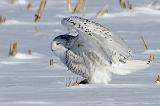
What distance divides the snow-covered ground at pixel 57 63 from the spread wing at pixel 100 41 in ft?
0.60

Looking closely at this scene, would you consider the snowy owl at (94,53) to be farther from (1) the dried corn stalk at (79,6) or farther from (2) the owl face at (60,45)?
(1) the dried corn stalk at (79,6)

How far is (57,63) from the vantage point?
17.9 ft

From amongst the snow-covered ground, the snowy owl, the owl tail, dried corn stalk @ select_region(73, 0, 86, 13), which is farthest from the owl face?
dried corn stalk @ select_region(73, 0, 86, 13)

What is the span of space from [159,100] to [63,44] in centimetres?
101

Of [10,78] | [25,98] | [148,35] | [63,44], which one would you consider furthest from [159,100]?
[148,35]

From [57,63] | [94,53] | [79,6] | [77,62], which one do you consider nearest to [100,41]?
[94,53]

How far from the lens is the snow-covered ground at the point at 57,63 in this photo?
370 cm

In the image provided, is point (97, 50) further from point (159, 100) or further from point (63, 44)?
point (159, 100)

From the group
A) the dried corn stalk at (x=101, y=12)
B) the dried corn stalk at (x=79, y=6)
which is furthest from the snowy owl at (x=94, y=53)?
the dried corn stalk at (x=79, y=6)

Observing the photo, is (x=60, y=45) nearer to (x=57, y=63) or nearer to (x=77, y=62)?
(x=77, y=62)

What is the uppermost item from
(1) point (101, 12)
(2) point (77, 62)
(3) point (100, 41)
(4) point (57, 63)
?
(1) point (101, 12)

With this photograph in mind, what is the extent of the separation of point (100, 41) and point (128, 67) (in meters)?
0.27

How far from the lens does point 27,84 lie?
14.3 feet

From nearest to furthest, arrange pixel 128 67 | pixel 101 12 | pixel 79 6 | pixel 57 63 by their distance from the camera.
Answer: pixel 128 67, pixel 57 63, pixel 101 12, pixel 79 6
